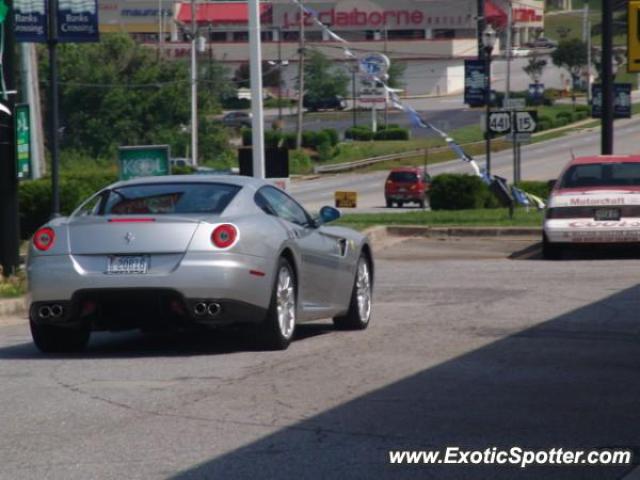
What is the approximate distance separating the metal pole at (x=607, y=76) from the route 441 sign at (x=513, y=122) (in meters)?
4.27

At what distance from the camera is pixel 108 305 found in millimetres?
10461

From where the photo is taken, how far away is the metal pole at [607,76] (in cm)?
2689

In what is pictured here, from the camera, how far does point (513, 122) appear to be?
32125 millimetres

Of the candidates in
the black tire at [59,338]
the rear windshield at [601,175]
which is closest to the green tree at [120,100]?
the rear windshield at [601,175]

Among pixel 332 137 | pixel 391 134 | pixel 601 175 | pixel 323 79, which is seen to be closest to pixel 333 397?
pixel 601 175

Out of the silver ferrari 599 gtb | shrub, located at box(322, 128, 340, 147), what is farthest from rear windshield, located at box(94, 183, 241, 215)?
shrub, located at box(322, 128, 340, 147)

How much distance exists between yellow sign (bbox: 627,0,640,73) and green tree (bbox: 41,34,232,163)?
49.4 metres

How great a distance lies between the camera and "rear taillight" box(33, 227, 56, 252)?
1055cm

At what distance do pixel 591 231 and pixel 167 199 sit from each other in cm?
969

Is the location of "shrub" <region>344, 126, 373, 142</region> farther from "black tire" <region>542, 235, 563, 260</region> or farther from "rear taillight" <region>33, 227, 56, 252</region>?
"rear taillight" <region>33, 227, 56, 252</region>

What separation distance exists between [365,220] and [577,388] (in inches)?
707

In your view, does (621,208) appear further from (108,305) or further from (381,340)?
(108,305)

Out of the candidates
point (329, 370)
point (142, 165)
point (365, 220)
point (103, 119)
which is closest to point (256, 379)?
point (329, 370)

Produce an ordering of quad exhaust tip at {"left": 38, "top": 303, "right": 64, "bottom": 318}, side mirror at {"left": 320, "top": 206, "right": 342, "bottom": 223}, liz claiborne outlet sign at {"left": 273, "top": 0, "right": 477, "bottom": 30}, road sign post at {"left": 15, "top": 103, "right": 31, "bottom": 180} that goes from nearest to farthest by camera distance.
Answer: quad exhaust tip at {"left": 38, "top": 303, "right": 64, "bottom": 318}
side mirror at {"left": 320, "top": 206, "right": 342, "bottom": 223}
road sign post at {"left": 15, "top": 103, "right": 31, "bottom": 180}
liz claiborne outlet sign at {"left": 273, "top": 0, "right": 477, "bottom": 30}
